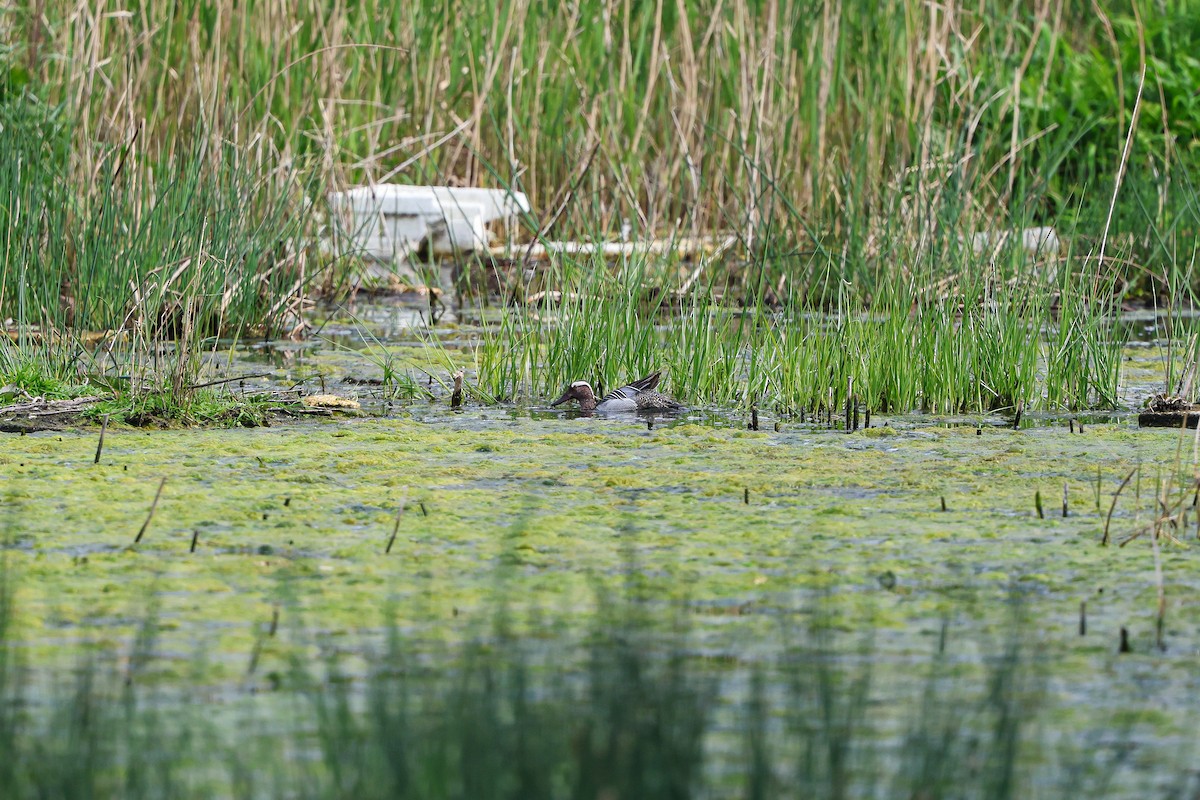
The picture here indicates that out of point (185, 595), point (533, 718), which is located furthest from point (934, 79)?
point (533, 718)

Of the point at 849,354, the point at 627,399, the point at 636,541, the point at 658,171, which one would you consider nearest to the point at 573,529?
the point at 636,541

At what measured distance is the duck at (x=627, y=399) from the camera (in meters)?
4.91

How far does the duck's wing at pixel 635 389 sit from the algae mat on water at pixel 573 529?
0.36 metres

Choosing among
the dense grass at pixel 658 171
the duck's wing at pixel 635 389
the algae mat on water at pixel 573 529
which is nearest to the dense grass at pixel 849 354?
the dense grass at pixel 658 171

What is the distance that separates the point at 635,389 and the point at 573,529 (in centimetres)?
171

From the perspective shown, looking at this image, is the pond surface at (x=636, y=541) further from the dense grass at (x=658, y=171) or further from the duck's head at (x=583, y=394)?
the dense grass at (x=658, y=171)

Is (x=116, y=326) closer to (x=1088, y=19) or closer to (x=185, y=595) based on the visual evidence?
(x=185, y=595)

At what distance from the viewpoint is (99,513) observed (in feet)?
11.1

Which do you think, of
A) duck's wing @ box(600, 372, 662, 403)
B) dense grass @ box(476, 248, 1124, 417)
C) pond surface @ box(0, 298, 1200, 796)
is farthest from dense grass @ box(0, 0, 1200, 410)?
pond surface @ box(0, 298, 1200, 796)

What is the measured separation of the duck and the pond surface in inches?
7.6

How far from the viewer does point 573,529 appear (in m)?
3.31

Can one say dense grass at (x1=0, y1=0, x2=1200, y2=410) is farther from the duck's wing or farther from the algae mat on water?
the algae mat on water

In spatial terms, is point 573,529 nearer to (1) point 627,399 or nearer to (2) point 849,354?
(1) point 627,399

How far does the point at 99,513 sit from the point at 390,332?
371 cm
